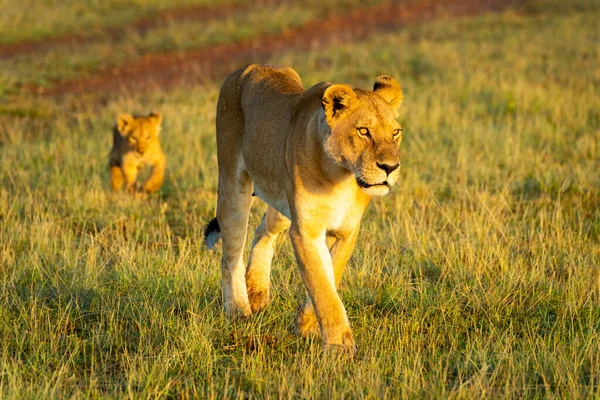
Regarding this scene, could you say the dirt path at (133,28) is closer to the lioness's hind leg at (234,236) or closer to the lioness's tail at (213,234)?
the lioness's tail at (213,234)

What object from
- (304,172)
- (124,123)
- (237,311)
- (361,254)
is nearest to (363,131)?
(304,172)

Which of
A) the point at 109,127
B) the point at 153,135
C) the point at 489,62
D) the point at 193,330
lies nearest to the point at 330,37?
the point at 489,62

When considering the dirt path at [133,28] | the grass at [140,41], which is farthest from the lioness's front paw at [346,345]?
the dirt path at [133,28]

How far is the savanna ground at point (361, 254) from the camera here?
418 centimetres

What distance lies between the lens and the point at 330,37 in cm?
1975

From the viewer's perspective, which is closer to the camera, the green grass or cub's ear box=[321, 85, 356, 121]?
cub's ear box=[321, 85, 356, 121]

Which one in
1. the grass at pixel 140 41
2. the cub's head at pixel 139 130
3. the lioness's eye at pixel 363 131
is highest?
the lioness's eye at pixel 363 131

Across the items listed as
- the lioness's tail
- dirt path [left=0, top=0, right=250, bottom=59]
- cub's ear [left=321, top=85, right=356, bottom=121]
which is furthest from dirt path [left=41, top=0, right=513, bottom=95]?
cub's ear [left=321, top=85, right=356, bottom=121]

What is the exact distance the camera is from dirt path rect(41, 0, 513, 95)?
14742 millimetres

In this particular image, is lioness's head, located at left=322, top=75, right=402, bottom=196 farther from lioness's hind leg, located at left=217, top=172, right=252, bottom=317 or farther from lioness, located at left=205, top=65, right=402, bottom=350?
lioness's hind leg, located at left=217, top=172, right=252, bottom=317

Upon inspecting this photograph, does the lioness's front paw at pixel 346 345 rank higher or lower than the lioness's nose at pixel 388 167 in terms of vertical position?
lower

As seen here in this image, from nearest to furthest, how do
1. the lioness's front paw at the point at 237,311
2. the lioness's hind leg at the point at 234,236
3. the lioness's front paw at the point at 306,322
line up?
the lioness's front paw at the point at 306,322 → the lioness's front paw at the point at 237,311 → the lioness's hind leg at the point at 234,236

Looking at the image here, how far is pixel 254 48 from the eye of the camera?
61.1ft

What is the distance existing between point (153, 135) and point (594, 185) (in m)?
4.09
